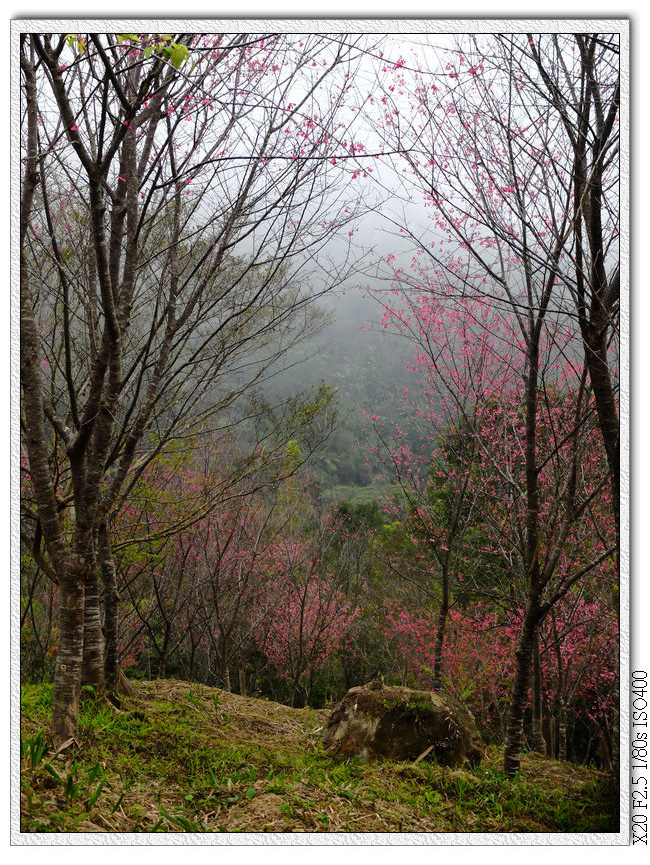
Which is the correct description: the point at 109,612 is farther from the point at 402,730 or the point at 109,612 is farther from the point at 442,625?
the point at 442,625

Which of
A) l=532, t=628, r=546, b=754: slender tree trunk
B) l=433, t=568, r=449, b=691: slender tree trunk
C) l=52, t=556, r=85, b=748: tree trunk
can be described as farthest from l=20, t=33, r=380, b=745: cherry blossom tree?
l=532, t=628, r=546, b=754: slender tree trunk

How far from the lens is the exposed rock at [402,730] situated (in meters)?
2.52

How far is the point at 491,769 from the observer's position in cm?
253

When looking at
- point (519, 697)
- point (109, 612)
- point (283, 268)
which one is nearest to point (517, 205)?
point (283, 268)

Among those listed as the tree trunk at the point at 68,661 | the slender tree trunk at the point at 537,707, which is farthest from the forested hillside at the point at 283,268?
the slender tree trunk at the point at 537,707

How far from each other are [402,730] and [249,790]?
83 cm

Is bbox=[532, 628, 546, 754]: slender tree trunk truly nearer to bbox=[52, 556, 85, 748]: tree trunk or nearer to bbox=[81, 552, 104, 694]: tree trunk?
bbox=[81, 552, 104, 694]: tree trunk

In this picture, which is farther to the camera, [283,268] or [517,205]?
[283,268]

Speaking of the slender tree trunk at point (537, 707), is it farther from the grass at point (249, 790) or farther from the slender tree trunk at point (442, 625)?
the grass at point (249, 790)

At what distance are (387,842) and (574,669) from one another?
5.48 metres

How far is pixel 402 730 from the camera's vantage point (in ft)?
8.39

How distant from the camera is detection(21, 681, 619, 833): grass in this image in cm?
187

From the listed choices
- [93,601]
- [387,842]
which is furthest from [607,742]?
[93,601]

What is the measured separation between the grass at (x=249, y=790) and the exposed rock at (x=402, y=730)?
8cm
